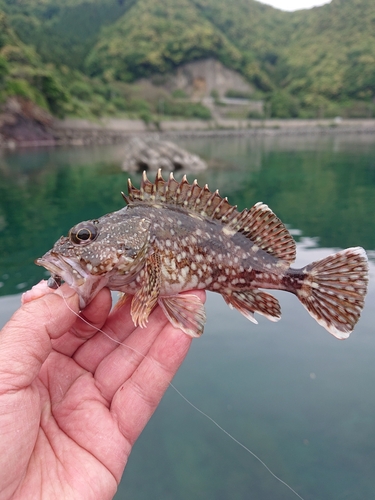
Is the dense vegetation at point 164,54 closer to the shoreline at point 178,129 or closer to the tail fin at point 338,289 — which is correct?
the shoreline at point 178,129

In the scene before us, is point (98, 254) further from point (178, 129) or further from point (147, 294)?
Answer: point (178, 129)

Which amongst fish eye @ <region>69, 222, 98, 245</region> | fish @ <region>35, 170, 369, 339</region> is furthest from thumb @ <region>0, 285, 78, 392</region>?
fish eye @ <region>69, 222, 98, 245</region>

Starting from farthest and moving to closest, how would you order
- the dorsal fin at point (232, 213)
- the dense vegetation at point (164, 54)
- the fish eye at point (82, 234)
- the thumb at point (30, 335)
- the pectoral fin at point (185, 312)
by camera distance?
the dense vegetation at point (164, 54) → the dorsal fin at point (232, 213) → the pectoral fin at point (185, 312) → the fish eye at point (82, 234) → the thumb at point (30, 335)

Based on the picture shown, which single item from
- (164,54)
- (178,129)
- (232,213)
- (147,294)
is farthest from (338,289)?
(164,54)

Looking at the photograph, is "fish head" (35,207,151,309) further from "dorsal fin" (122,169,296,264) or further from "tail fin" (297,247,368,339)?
"tail fin" (297,247,368,339)

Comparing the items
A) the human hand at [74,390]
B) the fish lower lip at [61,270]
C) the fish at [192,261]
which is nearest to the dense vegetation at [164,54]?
the fish at [192,261]

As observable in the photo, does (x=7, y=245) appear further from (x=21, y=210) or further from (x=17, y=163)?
(x=17, y=163)

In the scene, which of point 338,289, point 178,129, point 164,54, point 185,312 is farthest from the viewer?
point 164,54
